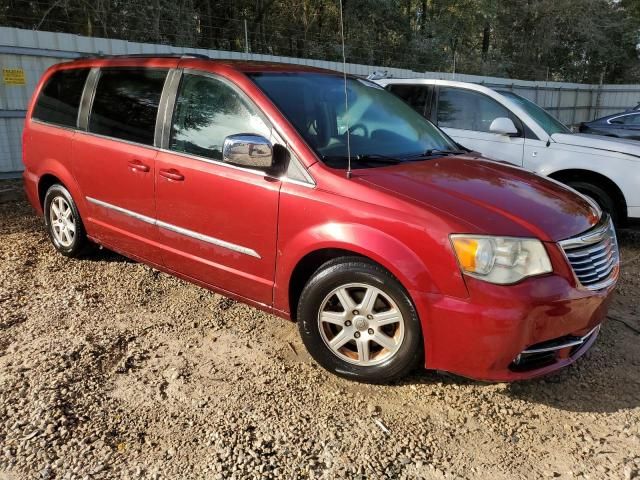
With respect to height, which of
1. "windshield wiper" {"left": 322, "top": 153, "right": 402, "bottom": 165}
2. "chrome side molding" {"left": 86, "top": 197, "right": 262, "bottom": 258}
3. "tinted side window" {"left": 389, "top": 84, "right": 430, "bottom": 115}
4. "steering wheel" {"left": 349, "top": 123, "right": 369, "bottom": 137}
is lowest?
"chrome side molding" {"left": 86, "top": 197, "right": 262, "bottom": 258}

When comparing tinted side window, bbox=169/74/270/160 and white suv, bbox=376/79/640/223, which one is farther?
white suv, bbox=376/79/640/223

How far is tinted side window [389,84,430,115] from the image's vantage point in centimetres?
665

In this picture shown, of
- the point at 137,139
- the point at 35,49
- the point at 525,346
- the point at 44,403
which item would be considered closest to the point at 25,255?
the point at 137,139

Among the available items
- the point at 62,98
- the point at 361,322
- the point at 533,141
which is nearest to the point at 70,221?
the point at 62,98

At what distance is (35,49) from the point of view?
24.8 ft

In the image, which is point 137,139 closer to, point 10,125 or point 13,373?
point 13,373

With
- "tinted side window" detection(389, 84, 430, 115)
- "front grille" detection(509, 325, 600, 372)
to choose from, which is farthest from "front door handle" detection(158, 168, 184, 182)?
"tinted side window" detection(389, 84, 430, 115)

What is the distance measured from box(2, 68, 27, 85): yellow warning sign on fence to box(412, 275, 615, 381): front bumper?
714 centimetres

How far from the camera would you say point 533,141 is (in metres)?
5.87

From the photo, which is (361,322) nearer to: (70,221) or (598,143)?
(70,221)

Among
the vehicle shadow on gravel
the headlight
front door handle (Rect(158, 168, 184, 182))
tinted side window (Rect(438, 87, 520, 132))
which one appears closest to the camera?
the headlight

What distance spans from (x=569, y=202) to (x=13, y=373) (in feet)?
11.0

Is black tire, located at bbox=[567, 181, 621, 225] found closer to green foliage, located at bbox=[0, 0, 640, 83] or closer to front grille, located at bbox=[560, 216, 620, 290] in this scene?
front grille, located at bbox=[560, 216, 620, 290]

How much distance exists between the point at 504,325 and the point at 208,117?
2218 mm
